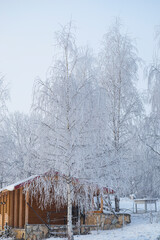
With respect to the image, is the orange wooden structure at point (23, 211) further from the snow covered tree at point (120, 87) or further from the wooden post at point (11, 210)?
the snow covered tree at point (120, 87)

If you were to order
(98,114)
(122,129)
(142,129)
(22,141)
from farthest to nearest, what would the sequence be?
(22,141), (122,129), (142,129), (98,114)

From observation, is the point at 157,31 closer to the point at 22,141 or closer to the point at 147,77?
the point at 147,77

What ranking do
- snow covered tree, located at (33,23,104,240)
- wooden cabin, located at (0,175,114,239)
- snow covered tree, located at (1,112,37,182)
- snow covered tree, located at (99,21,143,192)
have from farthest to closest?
snow covered tree, located at (1,112,37,182) < snow covered tree, located at (99,21,143,192) < wooden cabin, located at (0,175,114,239) < snow covered tree, located at (33,23,104,240)

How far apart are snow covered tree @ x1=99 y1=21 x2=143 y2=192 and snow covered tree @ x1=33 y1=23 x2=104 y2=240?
13.0ft

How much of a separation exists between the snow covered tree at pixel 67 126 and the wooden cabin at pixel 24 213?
8.98ft

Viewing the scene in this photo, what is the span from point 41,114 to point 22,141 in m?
16.3

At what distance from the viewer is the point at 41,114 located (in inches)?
447

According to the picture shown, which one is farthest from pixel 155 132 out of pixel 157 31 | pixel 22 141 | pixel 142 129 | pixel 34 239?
pixel 22 141

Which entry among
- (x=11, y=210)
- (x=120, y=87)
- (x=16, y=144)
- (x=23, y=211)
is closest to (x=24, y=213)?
(x=23, y=211)

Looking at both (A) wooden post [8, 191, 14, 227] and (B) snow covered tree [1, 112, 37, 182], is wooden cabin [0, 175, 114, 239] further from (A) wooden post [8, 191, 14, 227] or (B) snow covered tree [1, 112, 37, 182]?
(B) snow covered tree [1, 112, 37, 182]

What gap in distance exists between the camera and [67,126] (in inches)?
450

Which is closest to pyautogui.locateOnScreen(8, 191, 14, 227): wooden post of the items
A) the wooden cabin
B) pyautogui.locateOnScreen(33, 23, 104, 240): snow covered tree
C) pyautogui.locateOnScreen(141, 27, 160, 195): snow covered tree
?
the wooden cabin

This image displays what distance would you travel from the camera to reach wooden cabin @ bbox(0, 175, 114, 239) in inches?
570

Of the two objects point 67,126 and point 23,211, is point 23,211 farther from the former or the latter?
point 67,126
